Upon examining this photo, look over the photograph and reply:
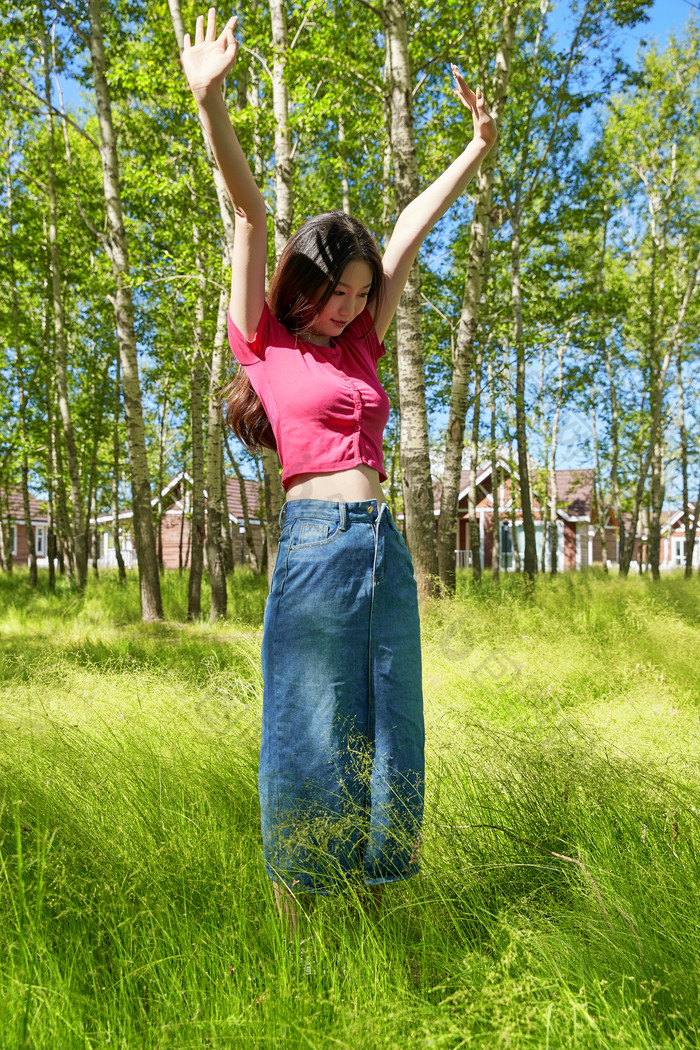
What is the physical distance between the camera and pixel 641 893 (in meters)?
1.71

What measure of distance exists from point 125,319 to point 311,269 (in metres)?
9.10

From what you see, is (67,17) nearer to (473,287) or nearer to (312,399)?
(473,287)

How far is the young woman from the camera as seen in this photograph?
67.6 inches

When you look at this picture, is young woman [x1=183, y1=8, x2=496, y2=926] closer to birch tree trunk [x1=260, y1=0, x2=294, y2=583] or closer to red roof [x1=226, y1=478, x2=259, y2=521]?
birch tree trunk [x1=260, y1=0, x2=294, y2=583]

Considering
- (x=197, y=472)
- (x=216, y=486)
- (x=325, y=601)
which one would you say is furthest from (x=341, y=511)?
(x=197, y=472)

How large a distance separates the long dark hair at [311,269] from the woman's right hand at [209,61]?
1.28ft

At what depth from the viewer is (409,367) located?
7.29 metres

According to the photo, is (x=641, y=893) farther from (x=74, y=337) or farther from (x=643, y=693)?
(x=74, y=337)

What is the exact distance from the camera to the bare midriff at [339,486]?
1.81 metres

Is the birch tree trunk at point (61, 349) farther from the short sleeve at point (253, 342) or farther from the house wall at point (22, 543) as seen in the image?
the house wall at point (22, 543)

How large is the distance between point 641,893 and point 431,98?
16581 millimetres

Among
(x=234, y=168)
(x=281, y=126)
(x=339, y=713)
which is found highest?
(x=281, y=126)

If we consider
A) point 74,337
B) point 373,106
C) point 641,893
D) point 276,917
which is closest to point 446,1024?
point 276,917

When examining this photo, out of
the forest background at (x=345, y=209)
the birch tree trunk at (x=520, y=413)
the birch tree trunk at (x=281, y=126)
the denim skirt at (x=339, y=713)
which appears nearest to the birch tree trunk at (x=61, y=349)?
the forest background at (x=345, y=209)
